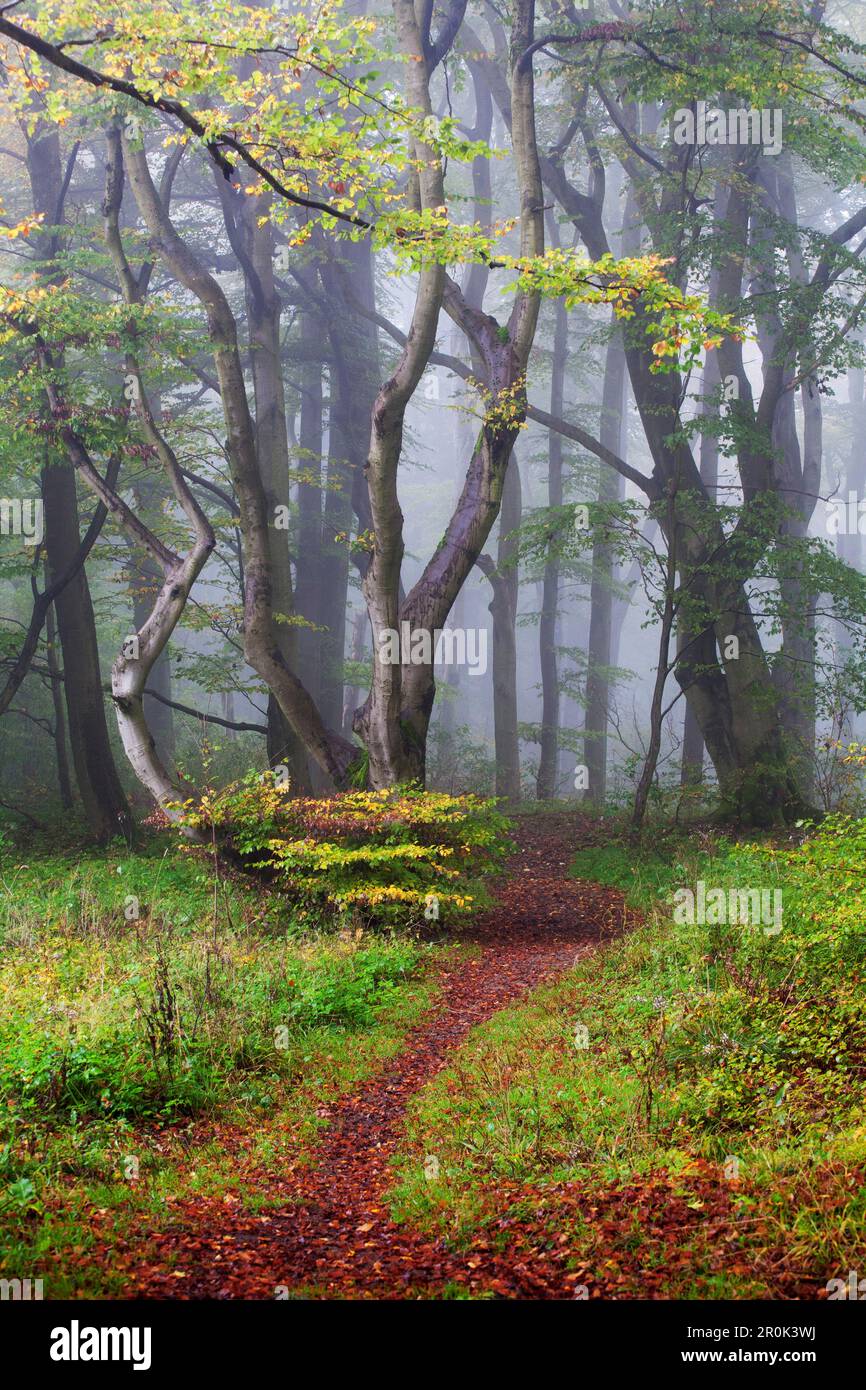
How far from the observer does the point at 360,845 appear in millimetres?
9891

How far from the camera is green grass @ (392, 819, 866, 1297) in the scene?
384 cm

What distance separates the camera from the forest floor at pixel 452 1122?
12.5 ft

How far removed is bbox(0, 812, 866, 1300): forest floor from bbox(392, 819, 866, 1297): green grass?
0.05 ft

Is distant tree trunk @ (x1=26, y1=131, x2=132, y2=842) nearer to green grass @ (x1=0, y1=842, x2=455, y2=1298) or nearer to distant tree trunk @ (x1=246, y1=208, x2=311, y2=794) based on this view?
distant tree trunk @ (x1=246, y1=208, x2=311, y2=794)

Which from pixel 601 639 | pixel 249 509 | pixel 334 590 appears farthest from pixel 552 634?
pixel 249 509

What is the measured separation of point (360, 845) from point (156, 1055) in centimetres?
440

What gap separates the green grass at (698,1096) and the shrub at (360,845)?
2450 millimetres

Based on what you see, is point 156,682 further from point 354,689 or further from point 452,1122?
point 452,1122

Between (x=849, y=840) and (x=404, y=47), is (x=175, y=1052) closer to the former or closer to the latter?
(x=849, y=840)

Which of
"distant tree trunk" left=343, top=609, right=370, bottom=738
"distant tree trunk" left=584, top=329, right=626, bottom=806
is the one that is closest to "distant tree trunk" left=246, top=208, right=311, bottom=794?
"distant tree trunk" left=343, top=609, right=370, bottom=738

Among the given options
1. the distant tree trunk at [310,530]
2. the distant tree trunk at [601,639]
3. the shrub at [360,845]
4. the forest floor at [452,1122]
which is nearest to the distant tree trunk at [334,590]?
the distant tree trunk at [310,530]

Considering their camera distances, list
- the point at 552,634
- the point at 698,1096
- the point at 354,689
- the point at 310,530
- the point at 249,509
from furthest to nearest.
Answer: the point at 354,689
the point at 552,634
the point at 310,530
the point at 249,509
the point at 698,1096
